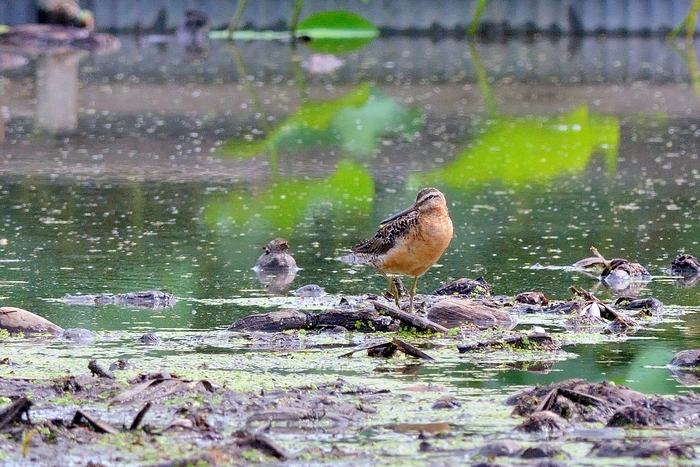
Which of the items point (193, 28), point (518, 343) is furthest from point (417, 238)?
point (193, 28)

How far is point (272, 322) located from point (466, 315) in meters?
0.83

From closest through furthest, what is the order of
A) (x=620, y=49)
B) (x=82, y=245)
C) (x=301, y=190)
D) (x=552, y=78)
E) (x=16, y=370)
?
(x=16, y=370) → (x=82, y=245) → (x=301, y=190) → (x=552, y=78) → (x=620, y=49)

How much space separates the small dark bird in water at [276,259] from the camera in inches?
286

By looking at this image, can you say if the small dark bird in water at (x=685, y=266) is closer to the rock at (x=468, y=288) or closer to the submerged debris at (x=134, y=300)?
the rock at (x=468, y=288)

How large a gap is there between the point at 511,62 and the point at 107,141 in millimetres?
9728

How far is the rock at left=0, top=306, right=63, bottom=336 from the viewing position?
5496 millimetres

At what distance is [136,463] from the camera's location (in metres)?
3.68

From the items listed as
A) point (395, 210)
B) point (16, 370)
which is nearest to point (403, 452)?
point (16, 370)

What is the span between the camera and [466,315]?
5.79 m

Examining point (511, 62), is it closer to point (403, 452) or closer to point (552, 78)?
point (552, 78)

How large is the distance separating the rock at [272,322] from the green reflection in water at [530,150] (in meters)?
4.92

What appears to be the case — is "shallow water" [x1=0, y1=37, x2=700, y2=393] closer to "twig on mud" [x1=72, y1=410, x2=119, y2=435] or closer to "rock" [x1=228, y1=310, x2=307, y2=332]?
"rock" [x1=228, y1=310, x2=307, y2=332]

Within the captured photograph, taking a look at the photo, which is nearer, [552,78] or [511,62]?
[552,78]

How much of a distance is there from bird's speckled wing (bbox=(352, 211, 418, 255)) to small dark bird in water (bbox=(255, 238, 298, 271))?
3.18 feet
